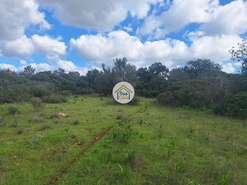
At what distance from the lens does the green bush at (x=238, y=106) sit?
40.1 feet

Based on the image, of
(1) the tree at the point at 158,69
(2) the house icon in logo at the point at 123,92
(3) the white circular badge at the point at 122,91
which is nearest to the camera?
(3) the white circular badge at the point at 122,91

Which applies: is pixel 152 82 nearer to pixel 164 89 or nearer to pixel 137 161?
pixel 164 89

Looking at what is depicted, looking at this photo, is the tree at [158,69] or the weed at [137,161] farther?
the tree at [158,69]

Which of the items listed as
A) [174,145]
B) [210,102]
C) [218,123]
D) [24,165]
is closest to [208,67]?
[210,102]

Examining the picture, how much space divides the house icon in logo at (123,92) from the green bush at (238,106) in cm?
599

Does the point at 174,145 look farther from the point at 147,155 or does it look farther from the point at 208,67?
the point at 208,67

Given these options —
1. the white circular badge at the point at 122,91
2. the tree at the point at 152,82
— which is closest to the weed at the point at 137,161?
the white circular badge at the point at 122,91

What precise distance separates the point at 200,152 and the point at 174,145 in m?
0.73

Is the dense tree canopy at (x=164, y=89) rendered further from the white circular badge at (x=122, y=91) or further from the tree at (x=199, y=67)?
the white circular badge at (x=122, y=91)

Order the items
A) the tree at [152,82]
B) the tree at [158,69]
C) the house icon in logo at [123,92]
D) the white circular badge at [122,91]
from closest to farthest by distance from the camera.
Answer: the white circular badge at [122,91]
the house icon in logo at [123,92]
the tree at [152,82]
the tree at [158,69]

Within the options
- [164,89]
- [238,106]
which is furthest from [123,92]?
[164,89]

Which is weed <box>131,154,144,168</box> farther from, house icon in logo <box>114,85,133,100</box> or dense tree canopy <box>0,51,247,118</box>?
dense tree canopy <box>0,51,247,118</box>

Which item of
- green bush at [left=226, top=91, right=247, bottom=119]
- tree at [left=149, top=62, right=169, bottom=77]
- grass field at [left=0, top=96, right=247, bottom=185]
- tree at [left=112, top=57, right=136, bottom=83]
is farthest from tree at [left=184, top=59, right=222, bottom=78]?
grass field at [left=0, top=96, right=247, bottom=185]

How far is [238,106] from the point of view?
493 inches
